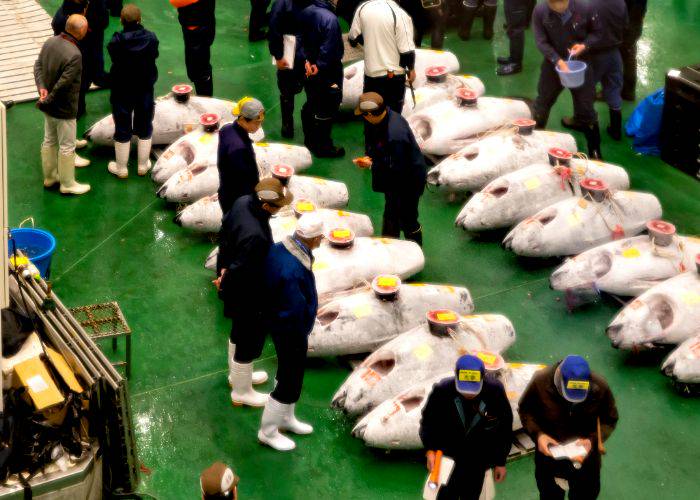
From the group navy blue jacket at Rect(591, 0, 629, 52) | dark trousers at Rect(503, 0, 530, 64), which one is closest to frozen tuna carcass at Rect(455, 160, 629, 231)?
navy blue jacket at Rect(591, 0, 629, 52)

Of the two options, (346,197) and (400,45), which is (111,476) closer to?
(346,197)

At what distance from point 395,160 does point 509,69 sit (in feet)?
15.1

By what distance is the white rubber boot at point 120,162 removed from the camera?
1064 cm

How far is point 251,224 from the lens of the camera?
7.20 meters

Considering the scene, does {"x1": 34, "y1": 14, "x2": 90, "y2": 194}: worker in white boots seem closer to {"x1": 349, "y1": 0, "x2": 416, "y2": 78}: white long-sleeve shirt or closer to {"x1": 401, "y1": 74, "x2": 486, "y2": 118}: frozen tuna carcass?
{"x1": 349, "y1": 0, "x2": 416, "y2": 78}: white long-sleeve shirt

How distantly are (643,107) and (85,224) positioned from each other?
5851 mm

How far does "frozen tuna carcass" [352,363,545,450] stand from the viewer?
7320 millimetres

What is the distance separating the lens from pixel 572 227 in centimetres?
939

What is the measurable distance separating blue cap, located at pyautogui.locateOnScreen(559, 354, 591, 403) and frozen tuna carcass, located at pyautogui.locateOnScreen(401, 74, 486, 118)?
220 inches

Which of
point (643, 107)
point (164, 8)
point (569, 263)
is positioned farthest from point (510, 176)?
point (164, 8)

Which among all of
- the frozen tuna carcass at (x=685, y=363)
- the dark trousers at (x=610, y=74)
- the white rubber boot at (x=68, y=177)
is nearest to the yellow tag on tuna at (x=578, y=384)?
the frozen tuna carcass at (x=685, y=363)

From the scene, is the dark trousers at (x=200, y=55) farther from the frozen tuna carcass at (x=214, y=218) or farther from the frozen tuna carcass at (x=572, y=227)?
the frozen tuna carcass at (x=572, y=227)

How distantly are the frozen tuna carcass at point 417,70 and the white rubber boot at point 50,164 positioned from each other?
324 cm

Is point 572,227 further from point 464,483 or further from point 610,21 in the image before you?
point 464,483
